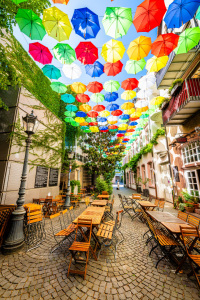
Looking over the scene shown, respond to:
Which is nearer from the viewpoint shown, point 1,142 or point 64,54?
point 64,54

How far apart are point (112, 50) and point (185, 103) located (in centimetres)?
430

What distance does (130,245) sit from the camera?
3.71 meters

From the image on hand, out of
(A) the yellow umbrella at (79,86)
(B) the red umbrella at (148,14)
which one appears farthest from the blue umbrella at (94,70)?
Result: (B) the red umbrella at (148,14)

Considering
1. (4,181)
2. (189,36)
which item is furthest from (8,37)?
(189,36)

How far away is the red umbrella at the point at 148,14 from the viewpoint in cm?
350

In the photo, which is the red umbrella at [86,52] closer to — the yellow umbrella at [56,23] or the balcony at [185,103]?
the yellow umbrella at [56,23]

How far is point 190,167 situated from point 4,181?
10091 millimetres

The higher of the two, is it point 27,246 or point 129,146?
point 129,146

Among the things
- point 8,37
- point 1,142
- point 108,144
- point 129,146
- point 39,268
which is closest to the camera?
point 39,268

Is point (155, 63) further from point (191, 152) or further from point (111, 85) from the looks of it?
point (191, 152)

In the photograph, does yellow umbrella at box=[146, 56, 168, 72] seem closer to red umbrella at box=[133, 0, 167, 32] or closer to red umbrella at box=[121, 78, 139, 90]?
red umbrella at box=[121, 78, 139, 90]

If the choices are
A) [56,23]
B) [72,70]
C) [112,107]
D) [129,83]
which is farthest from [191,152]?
[56,23]

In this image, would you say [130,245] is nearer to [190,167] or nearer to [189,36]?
[190,167]

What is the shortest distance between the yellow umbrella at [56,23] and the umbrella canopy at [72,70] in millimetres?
2047
